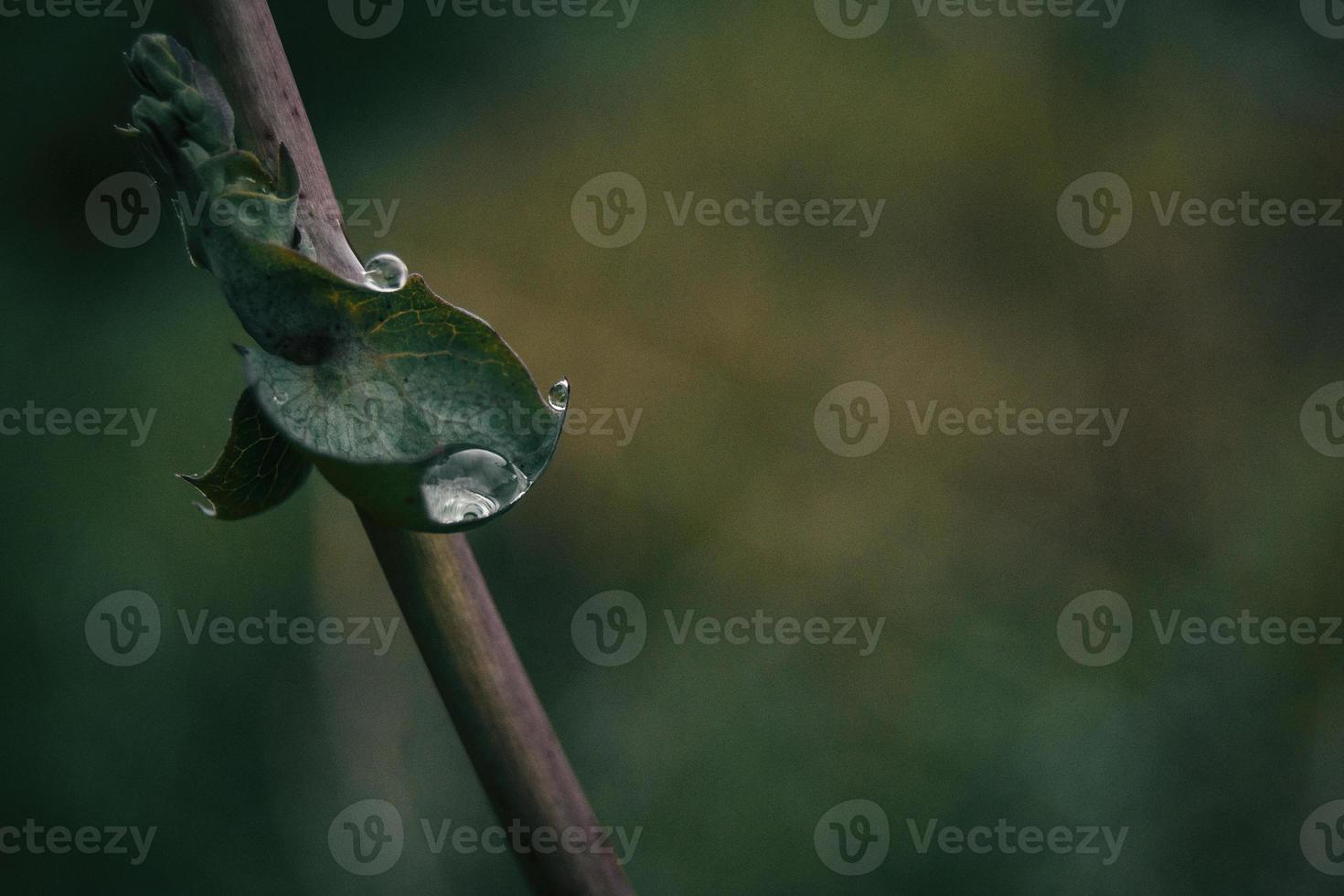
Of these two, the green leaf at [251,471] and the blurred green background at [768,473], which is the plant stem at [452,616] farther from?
the blurred green background at [768,473]

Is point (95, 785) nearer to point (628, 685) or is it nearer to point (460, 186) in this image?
point (628, 685)

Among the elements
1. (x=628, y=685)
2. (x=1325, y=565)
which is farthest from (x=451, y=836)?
(x=1325, y=565)

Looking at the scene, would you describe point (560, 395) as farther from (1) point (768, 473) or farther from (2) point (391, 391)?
(1) point (768, 473)

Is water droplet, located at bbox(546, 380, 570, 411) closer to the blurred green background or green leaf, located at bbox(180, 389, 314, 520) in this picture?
green leaf, located at bbox(180, 389, 314, 520)

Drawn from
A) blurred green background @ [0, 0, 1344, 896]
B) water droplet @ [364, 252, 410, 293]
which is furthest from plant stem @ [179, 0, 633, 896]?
blurred green background @ [0, 0, 1344, 896]

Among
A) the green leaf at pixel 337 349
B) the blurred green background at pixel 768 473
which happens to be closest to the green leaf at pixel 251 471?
the green leaf at pixel 337 349
